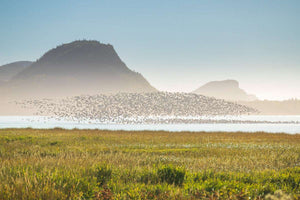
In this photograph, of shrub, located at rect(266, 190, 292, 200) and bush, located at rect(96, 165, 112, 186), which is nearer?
shrub, located at rect(266, 190, 292, 200)

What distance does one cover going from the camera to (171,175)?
36.4 feet

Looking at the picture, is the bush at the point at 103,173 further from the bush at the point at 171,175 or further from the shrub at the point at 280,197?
the shrub at the point at 280,197

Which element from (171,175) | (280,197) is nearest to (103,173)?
(171,175)

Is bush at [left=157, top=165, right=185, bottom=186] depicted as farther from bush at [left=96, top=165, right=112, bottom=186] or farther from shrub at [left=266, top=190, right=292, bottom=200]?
shrub at [left=266, top=190, right=292, bottom=200]

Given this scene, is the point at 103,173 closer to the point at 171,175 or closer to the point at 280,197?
the point at 171,175

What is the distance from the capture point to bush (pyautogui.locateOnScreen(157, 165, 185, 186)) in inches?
429

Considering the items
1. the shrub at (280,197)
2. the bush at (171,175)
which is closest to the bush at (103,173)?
the bush at (171,175)

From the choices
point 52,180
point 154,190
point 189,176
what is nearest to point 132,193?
point 154,190

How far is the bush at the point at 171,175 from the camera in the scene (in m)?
10.9

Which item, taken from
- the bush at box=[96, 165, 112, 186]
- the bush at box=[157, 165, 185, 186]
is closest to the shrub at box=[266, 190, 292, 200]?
the bush at box=[157, 165, 185, 186]

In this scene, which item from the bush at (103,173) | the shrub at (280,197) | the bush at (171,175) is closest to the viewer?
the shrub at (280,197)

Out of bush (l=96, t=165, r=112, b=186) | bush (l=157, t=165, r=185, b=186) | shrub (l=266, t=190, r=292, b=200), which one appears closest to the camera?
shrub (l=266, t=190, r=292, b=200)

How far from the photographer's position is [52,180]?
31.0 feet

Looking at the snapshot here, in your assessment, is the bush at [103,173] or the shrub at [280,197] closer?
the shrub at [280,197]
